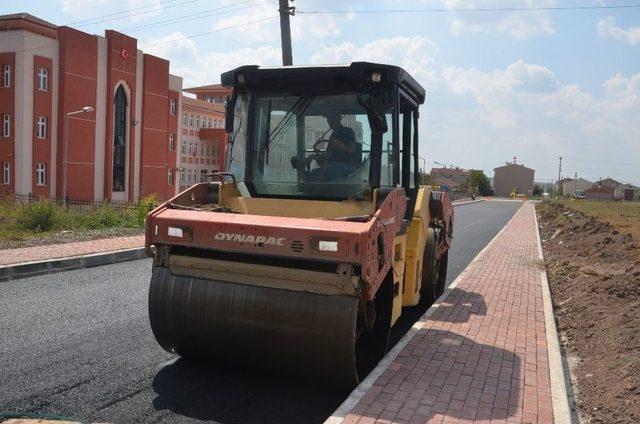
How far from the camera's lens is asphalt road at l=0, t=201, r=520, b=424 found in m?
4.37

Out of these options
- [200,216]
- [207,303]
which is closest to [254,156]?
[200,216]

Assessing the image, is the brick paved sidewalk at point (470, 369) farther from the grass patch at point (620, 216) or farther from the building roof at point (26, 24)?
the building roof at point (26, 24)

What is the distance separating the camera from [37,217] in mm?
15680

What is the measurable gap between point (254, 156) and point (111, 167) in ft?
Answer: 111

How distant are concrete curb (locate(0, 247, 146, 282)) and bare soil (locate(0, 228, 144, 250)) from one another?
1.85 meters

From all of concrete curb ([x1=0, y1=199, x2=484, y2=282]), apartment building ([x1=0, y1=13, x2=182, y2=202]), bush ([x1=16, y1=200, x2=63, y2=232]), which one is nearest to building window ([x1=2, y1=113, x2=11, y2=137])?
apartment building ([x1=0, y1=13, x2=182, y2=202])

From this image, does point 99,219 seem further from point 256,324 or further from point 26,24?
point 26,24

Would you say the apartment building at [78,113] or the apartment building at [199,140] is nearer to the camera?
the apartment building at [78,113]

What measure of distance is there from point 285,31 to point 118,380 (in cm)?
1369

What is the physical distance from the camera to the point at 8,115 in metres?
32.6

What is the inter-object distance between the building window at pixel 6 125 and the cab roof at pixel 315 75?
31054mm

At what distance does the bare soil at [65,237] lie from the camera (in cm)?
1220

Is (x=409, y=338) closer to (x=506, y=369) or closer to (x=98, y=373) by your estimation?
(x=506, y=369)

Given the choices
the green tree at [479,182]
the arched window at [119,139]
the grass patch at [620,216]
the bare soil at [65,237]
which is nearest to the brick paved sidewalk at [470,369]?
the bare soil at [65,237]
